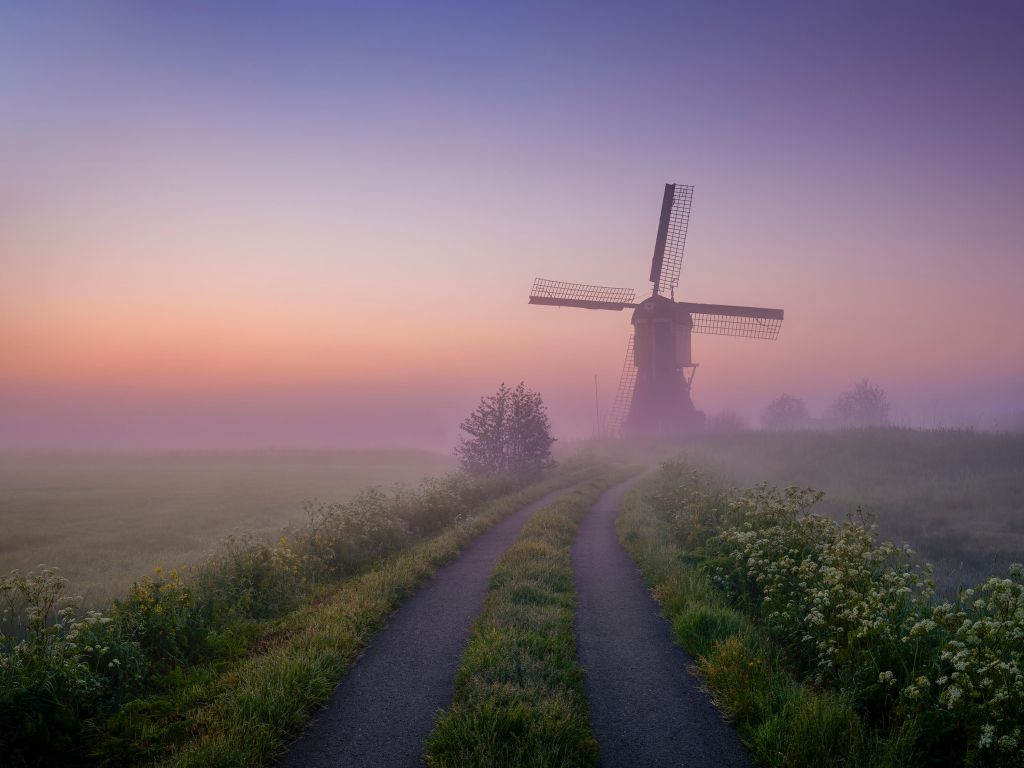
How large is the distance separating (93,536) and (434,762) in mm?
29679

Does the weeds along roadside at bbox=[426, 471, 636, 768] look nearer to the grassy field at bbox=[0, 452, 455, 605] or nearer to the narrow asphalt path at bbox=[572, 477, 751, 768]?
the narrow asphalt path at bbox=[572, 477, 751, 768]

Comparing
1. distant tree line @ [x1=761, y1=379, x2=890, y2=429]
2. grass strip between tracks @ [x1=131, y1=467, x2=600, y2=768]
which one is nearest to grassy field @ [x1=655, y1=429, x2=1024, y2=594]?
grass strip between tracks @ [x1=131, y1=467, x2=600, y2=768]

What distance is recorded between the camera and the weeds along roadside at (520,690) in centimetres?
497

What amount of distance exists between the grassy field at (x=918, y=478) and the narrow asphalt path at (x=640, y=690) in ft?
28.2

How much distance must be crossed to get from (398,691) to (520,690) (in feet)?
5.60

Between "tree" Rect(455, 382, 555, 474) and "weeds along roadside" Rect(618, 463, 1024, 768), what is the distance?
2657cm

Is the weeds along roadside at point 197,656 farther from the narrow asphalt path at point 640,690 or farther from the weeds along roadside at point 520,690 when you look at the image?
the narrow asphalt path at point 640,690

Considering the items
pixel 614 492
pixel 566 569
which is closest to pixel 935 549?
pixel 614 492

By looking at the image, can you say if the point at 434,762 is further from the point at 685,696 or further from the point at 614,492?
the point at 614,492

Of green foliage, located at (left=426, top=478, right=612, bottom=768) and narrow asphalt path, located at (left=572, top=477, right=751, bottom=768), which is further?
narrow asphalt path, located at (left=572, top=477, right=751, bottom=768)

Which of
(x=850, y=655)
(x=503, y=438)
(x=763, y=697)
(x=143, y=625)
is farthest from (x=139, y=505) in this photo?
(x=850, y=655)

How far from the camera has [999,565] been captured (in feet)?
53.8

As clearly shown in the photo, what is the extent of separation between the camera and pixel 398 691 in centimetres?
653

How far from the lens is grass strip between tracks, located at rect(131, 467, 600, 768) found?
5.21m
